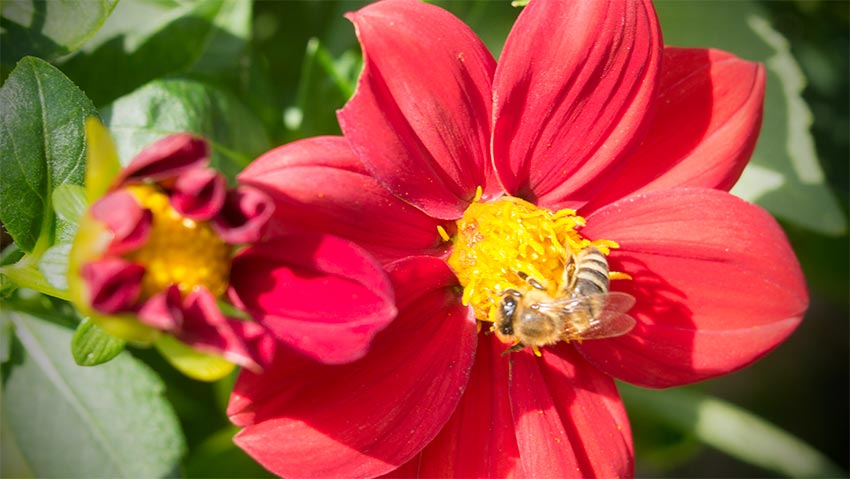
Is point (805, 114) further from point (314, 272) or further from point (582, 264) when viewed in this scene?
point (314, 272)

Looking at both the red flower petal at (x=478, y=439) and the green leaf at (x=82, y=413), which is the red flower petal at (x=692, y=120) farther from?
the green leaf at (x=82, y=413)

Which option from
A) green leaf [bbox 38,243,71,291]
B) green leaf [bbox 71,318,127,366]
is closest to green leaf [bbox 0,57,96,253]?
green leaf [bbox 38,243,71,291]

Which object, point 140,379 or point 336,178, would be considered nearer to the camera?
point 336,178

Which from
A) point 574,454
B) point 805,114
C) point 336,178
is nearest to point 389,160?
point 336,178

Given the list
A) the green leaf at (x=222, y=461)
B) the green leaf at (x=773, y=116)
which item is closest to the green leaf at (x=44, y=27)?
the green leaf at (x=222, y=461)

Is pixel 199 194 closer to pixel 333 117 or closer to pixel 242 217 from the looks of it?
pixel 242 217

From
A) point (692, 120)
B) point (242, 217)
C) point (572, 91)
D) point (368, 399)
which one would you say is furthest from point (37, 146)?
point (692, 120)
